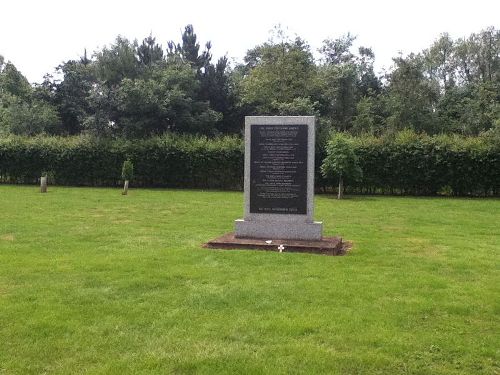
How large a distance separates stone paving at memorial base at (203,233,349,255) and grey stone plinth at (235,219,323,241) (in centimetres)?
15

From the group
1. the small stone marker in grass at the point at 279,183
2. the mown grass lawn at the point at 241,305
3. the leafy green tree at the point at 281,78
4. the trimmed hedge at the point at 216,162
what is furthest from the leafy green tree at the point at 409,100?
the small stone marker in grass at the point at 279,183

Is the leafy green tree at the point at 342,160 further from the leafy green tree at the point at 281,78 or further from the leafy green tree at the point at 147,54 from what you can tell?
the leafy green tree at the point at 147,54

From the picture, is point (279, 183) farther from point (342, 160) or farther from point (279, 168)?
point (342, 160)

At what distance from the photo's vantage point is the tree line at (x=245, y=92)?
34.0 m

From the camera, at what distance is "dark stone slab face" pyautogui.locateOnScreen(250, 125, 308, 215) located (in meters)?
9.54

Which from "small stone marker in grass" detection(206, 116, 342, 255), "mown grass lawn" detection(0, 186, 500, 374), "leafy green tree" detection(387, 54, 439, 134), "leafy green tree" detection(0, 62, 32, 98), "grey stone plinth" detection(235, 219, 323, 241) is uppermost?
"leafy green tree" detection(0, 62, 32, 98)

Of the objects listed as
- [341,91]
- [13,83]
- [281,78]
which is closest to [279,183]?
[281,78]

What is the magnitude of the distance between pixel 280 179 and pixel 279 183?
8cm

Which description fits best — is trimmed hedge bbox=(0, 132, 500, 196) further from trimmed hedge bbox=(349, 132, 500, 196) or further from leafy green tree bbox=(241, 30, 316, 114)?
leafy green tree bbox=(241, 30, 316, 114)

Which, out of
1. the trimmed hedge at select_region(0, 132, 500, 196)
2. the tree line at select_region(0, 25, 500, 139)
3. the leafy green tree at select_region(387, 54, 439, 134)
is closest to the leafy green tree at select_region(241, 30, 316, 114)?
the tree line at select_region(0, 25, 500, 139)

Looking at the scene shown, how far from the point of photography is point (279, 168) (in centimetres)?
965

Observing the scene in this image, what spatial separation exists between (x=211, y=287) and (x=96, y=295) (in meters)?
1.34

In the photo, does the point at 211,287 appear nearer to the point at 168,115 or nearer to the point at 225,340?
the point at 225,340

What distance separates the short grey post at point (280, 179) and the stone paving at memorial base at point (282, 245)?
26 centimetres
